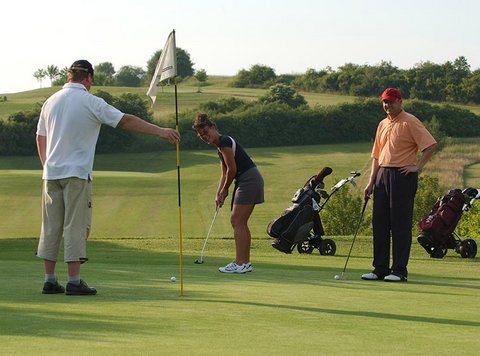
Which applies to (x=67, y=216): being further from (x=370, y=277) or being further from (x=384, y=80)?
(x=384, y=80)

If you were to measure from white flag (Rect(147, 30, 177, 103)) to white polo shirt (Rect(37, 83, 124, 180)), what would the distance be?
0.82 metres

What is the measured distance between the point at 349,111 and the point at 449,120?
7.85 m

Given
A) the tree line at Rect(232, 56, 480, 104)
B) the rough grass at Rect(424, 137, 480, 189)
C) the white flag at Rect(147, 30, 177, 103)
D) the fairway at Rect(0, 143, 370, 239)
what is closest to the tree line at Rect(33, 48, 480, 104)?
the tree line at Rect(232, 56, 480, 104)

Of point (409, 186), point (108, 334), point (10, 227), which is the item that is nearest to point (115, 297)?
point (108, 334)

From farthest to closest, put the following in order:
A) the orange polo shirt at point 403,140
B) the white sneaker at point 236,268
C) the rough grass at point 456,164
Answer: the rough grass at point 456,164, the white sneaker at point 236,268, the orange polo shirt at point 403,140

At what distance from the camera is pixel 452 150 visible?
266ft

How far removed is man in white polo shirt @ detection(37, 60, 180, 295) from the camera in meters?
9.78

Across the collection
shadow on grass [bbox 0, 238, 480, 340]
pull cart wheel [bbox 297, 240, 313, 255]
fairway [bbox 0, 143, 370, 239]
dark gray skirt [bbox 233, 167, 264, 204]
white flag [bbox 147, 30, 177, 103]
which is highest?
white flag [bbox 147, 30, 177, 103]

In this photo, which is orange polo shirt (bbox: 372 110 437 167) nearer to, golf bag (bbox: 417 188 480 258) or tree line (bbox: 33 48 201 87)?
golf bag (bbox: 417 188 480 258)

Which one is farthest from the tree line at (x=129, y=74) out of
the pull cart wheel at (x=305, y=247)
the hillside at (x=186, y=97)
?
the pull cart wheel at (x=305, y=247)

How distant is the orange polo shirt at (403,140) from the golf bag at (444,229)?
5312 mm

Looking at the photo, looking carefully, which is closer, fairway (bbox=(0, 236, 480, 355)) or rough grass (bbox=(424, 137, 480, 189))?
fairway (bbox=(0, 236, 480, 355))

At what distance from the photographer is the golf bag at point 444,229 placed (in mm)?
18000

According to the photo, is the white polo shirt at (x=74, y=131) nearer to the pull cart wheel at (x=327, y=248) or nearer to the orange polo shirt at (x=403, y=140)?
the orange polo shirt at (x=403, y=140)
